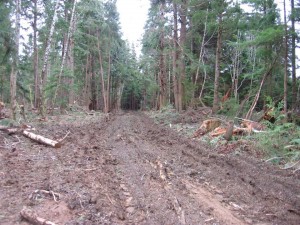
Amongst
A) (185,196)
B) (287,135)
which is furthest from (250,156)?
(185,196)

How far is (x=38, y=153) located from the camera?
27.1 ft

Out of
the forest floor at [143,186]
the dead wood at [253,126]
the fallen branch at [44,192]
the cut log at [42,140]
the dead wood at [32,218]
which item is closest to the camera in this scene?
the dead wood at [32,218]

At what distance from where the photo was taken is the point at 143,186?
568 cm

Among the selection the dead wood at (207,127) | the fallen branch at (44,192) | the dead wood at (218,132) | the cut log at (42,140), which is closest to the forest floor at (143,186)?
the fallen branch at (44,192)

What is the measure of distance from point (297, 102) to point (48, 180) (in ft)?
35.4

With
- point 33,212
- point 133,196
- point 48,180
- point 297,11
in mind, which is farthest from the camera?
point 297,11

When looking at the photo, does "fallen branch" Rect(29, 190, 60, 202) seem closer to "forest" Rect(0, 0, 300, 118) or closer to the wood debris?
the wood debris

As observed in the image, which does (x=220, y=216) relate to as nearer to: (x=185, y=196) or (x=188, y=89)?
(x=185, y=196)

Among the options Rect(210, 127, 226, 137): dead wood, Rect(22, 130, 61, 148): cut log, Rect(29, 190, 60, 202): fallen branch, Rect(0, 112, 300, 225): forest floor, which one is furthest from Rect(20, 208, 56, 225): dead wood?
Rect(210, 127, 226, 137): dead wood

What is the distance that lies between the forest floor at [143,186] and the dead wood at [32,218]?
98 millimetres

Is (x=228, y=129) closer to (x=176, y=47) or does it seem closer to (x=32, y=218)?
(x=32, y=218)

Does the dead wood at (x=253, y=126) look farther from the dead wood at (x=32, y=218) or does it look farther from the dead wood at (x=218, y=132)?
the dead wood at (x=32, y=218)

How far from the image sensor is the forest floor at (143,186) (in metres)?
4.41

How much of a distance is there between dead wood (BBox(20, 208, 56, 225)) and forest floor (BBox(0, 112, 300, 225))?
0.10 metres
